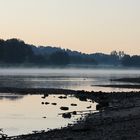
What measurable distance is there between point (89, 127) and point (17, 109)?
1873 centimetres

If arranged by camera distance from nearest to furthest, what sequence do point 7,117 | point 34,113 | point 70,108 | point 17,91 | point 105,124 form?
point 105,124 < point 7,117 < point 34,113 < point 70,108 < point 17,91

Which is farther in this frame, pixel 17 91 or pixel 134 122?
pixel 17 91

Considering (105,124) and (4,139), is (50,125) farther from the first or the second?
(4,139)

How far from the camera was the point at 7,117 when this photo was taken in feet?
130

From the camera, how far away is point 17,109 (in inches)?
1854

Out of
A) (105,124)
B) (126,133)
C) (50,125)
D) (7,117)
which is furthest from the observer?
(7,117)

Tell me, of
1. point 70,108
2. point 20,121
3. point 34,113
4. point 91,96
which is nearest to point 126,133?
point 20,121

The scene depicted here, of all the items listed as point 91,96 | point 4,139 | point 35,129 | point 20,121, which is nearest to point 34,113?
point 20,121

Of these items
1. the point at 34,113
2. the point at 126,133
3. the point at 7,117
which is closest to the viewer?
the point at 126,133

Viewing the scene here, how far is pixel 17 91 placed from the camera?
249 feet

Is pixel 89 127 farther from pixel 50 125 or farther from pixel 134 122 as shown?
pixel 50 125

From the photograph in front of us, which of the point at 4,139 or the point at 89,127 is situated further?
the point at 89,127

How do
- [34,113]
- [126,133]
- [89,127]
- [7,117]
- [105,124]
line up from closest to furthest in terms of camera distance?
[126,133] → [89,127] → [105,124] → [7,117] → [34,113]

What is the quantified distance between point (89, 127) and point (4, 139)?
4827 mm
